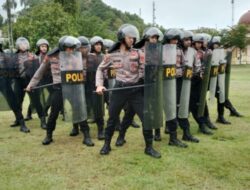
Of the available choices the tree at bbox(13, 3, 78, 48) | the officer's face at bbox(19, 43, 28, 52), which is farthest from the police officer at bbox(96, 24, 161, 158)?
the tree at bbox(13, 3, 78, 48)

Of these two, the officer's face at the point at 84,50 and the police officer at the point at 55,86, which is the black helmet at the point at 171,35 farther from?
the police officer at the point at 55,86

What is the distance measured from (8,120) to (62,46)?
3.77 meters

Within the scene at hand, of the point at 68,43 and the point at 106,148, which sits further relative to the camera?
the point at 68,43

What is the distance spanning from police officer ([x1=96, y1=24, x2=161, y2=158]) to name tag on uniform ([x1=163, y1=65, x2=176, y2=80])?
42 centimetres

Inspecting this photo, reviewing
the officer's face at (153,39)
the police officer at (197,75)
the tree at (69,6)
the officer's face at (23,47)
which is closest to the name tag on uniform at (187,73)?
the police officer at (197,75)

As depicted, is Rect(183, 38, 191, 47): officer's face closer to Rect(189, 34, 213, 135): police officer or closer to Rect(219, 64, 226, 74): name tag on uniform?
Rect(189, 34, 213, 135): police officer

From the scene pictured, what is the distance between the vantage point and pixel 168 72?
5.79 metres

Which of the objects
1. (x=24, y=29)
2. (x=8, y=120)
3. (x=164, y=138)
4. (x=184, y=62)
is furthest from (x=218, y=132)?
(x=24, y=29)

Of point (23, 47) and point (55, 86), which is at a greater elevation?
point (23, 47)

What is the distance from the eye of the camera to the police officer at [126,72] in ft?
17.9

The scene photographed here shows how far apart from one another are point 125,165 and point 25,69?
3.60 metres

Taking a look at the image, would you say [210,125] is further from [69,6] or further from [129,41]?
[69,6]

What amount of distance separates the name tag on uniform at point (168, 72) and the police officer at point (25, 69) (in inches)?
Answer: 123

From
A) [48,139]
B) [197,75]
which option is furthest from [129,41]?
[48,139]
